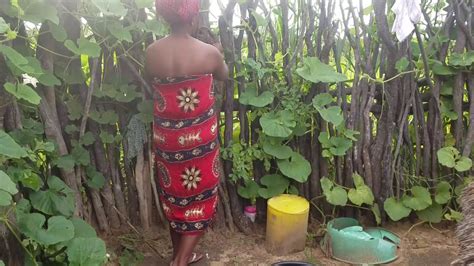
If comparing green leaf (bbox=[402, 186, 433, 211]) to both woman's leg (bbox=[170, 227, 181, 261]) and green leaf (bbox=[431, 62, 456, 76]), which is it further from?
woman's leg (bbox=[170, 227, 181, 261])

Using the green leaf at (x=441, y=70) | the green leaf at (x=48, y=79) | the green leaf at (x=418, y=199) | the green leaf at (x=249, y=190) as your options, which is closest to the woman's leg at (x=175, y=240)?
the green leaf at (x=249, y=190)

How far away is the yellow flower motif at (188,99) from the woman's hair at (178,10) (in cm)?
31

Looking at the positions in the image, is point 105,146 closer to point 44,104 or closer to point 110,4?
point 44,104

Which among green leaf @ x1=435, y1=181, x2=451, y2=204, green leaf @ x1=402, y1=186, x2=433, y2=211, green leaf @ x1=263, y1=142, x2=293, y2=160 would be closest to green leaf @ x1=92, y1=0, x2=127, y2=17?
green leaf @ x1=263, y1=142, x2=293, y2=160

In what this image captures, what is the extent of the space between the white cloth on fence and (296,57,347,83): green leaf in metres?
0.36

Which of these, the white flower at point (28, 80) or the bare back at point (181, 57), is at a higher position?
the bare back at point (181, 57)

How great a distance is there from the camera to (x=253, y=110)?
311 cm

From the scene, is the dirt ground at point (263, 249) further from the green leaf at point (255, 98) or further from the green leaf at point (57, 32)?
the green leaf at point (57, 32)

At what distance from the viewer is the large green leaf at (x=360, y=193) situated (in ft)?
10.3

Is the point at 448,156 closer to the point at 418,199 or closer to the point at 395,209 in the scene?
the point at 418,199

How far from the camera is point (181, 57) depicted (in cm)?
246

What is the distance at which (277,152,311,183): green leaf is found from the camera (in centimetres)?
306

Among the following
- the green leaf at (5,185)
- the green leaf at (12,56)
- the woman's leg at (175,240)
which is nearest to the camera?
the green leaf at (5,185)

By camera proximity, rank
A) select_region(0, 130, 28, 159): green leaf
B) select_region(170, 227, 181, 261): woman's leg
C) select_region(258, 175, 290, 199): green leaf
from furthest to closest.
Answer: select_region(258, 175, 290, 199): green leaf → select_region(170, 227, 181, 261): woman's leg → select_region(0, 130, 28, 159): green leaf
